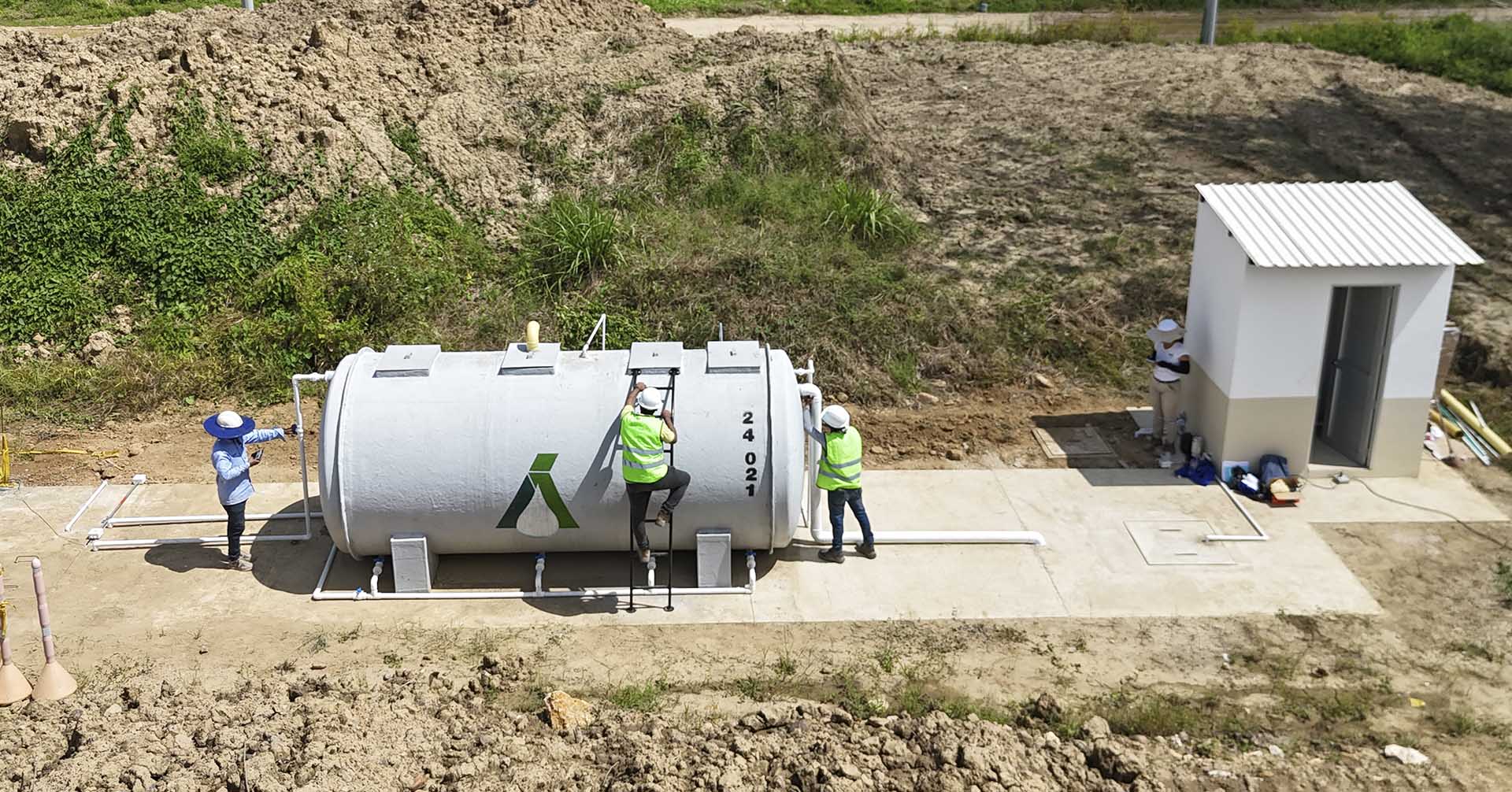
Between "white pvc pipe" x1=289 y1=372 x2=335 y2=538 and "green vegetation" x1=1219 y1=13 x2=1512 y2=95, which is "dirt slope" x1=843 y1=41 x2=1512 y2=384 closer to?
"green vegetation" x1=1219 y1=13 x2=1512 y2=95

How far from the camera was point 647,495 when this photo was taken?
9.92 m

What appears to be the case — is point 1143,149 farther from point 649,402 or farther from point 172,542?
point 172,542

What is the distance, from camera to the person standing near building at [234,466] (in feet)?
Answer: 34.0

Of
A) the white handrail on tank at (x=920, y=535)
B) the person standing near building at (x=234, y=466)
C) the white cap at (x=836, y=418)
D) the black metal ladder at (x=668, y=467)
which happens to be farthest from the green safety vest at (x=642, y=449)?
the person standing near building at (x=234, y=466)

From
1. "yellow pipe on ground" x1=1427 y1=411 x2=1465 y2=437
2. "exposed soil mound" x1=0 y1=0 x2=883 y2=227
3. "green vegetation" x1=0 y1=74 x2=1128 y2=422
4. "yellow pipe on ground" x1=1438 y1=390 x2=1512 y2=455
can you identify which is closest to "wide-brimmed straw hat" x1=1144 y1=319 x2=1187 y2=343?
"green vegetation" x1=0 y1=74 x2=1128 y2=422

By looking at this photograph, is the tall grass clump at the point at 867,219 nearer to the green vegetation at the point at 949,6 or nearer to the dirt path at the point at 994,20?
the dirt path at the point at 994,20

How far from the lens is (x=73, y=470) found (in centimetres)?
1262

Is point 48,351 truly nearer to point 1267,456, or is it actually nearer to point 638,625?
point 638,625

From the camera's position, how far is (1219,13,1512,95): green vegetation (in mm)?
24031

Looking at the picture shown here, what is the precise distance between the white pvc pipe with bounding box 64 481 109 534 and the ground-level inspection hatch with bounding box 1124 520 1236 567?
9.66 metres

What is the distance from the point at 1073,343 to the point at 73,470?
36.4 feet

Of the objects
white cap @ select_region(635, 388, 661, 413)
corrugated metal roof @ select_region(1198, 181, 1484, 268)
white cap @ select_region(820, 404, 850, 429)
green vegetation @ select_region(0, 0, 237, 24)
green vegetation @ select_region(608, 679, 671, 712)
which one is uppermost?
green vegetation @ select_region(0, 0, 237, 24)

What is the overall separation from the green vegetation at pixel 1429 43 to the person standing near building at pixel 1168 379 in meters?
15.1

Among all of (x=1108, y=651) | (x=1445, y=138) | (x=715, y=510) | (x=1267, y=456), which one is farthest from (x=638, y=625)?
(x=1445, y=138)
